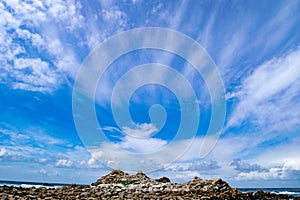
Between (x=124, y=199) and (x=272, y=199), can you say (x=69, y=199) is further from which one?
(x=272, y=199)

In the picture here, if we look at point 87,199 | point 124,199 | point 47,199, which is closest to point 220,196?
point 124,199

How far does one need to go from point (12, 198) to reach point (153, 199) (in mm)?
9005

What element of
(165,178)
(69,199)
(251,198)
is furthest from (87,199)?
(165,178)

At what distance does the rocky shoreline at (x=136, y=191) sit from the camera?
2048cm

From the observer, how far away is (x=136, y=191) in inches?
1013

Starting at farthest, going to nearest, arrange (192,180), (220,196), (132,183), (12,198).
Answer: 1. (132,183)
2. (192,180)
3. (220,196)
4. (12,198)

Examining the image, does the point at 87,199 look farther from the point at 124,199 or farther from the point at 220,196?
the point at 220,196

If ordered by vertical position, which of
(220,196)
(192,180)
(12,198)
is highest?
(192,180)

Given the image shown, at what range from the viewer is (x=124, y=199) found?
18.9 metres

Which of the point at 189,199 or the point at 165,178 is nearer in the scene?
the point at 189,199

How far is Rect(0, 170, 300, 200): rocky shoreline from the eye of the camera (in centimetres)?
2048

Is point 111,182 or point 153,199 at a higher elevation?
point 111,182

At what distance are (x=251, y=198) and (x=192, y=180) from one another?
7.37 meters

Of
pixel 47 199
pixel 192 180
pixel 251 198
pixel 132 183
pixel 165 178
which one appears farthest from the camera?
pixel 165 178
